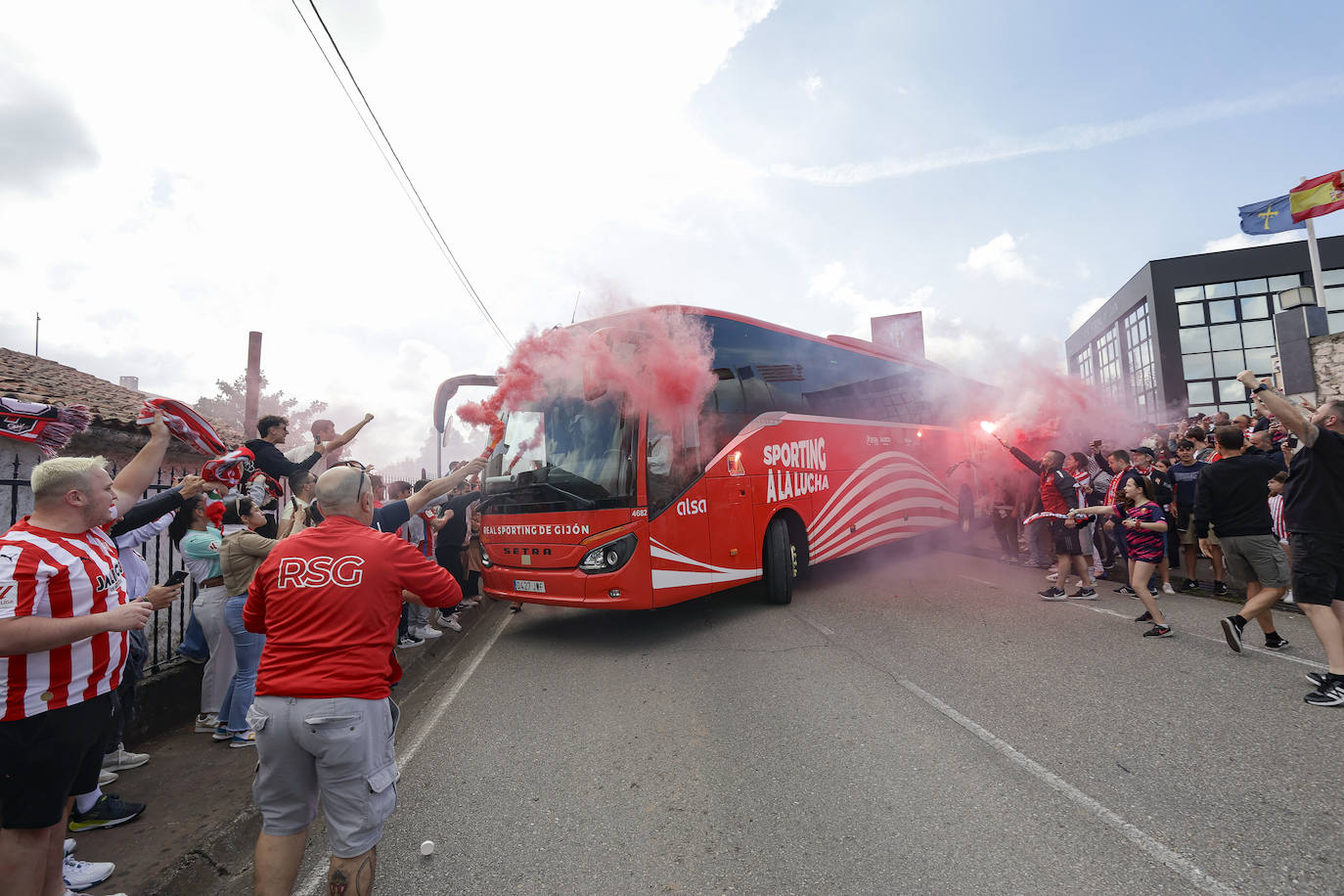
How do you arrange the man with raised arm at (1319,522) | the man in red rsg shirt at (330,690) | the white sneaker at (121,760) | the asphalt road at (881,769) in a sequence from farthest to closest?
the man with raised arm at (1319,522)
the white sneaker at (121,760)
the asphalt road at (881,769)
the man in red rsg shirt at (330,690)

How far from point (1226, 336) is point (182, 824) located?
32.1 meters

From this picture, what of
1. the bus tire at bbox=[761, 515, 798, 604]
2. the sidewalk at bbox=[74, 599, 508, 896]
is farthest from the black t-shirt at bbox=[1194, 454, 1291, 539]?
the sidewalk at bbox=[74, 599, 508, 896]

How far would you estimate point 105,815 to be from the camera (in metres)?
3.45

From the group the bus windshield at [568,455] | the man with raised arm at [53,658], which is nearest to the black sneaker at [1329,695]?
the bus windshield at [568,455]

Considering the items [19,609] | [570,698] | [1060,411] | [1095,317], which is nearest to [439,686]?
[570,698]

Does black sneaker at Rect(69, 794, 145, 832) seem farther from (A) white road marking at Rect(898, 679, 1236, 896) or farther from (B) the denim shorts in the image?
(A) white road marking at Rect(898, 679, 1236, 896)

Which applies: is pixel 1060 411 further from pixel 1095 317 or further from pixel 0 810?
pixel 1095 317

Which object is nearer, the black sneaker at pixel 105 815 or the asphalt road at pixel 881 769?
the asphalt road at pixel 881 769

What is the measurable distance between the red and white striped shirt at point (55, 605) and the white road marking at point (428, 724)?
4.09 ft

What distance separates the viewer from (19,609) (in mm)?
2275

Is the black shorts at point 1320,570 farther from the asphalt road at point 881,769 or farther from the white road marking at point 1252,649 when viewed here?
the white road marking at point 1252,649

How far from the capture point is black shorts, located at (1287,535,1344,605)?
4.50 m

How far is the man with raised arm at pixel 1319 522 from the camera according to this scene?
4438 millimetres

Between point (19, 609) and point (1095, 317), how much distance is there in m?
39.7
